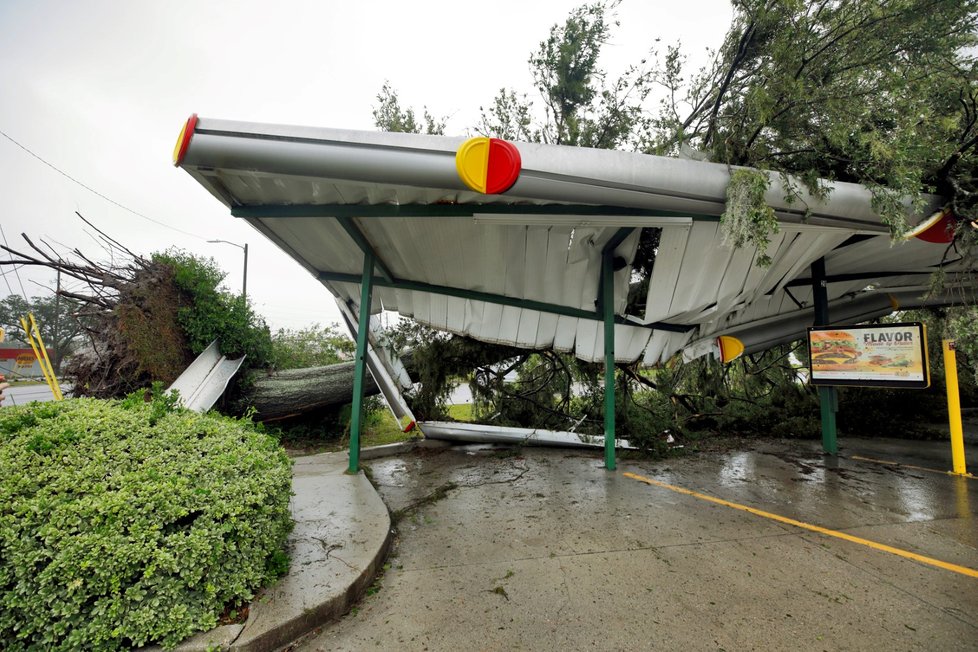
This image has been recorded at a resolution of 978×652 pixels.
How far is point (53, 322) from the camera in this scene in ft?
68.3

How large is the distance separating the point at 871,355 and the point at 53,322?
3175 centimetres

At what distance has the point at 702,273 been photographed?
4.61 m

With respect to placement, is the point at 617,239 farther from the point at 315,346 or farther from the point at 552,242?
the point at 315,346

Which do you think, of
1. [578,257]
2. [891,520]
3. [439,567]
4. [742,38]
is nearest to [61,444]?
[439,567]

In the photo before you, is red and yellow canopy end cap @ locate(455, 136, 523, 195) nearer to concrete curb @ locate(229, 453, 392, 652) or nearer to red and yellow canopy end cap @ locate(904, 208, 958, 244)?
concrete curb @ locate(229, 453, 392, 652)

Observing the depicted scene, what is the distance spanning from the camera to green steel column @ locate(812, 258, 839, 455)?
20.0ft

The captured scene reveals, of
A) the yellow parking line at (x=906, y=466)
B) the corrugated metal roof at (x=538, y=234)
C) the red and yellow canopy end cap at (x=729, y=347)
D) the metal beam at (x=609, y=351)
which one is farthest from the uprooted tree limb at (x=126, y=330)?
the yellow parking line at (x=906, y=466)

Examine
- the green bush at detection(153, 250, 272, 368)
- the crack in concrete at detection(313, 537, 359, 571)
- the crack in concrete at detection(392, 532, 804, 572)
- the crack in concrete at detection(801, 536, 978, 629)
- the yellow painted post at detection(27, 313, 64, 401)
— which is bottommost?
the crack in concrete at detection(392, 532, 804, 572)

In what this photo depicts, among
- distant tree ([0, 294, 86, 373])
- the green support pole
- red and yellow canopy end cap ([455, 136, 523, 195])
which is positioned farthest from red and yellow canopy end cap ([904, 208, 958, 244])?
distant tree ([0, 294, 86, 373])

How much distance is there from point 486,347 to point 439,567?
4.82 metres

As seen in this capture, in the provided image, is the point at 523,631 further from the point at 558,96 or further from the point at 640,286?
the point at 558,96

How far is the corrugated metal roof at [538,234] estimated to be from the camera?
111 inches

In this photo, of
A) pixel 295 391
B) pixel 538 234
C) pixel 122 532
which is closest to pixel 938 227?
pixel 538 234

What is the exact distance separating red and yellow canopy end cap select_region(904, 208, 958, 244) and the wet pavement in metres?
2.68
